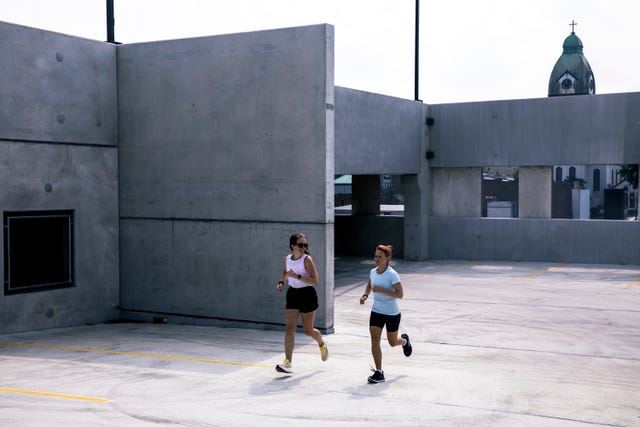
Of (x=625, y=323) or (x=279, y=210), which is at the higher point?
(x=279, y=210)

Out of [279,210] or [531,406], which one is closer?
[531,406]

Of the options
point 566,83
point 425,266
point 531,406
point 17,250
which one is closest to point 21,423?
point 531,406

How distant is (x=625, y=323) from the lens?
14.7 meters

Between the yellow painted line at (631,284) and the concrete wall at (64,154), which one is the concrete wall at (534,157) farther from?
the concrete wall at (64,154)

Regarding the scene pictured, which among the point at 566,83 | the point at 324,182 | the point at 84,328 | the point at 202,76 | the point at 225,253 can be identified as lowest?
the point at 84,328

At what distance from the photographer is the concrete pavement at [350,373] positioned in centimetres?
827

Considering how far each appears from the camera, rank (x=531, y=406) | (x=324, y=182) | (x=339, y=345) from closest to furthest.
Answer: (x=531, y=406) < (x=339, y=345) < (x=324, y=182)

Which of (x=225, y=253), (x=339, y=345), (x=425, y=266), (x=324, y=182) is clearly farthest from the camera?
(x=425, y=266)

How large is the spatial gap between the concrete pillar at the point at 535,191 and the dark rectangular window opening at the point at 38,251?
57.2 feet

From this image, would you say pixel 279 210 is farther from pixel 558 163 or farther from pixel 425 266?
pixel 558 163

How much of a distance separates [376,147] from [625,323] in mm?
11312

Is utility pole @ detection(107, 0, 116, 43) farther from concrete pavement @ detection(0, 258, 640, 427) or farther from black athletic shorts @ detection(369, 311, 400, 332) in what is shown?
black athletic shorts @ detection(369, 311, 400, 332)

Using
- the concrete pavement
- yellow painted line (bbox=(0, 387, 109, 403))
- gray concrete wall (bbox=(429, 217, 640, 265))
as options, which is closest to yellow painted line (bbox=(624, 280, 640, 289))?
the concrete pavement

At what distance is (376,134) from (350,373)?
14.8 m
